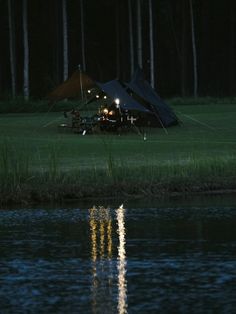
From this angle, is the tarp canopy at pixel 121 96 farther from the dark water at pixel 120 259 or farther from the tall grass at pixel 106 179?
the dark water at pixel 120 259

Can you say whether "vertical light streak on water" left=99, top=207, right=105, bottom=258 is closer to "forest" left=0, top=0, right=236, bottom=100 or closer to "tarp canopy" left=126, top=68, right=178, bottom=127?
"tarp canopy" left=126, top=68, right=178, bottom=127

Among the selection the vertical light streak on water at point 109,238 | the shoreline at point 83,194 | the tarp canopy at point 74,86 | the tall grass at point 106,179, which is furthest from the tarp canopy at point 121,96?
the vertical light streak on water at point 109,238

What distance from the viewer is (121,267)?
17.2 metres

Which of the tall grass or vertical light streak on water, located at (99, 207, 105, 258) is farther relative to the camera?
the tall grass

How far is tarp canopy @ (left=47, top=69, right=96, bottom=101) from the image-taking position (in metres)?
49.8

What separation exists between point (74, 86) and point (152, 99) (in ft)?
12.0

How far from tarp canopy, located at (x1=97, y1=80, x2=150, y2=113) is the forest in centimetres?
3740

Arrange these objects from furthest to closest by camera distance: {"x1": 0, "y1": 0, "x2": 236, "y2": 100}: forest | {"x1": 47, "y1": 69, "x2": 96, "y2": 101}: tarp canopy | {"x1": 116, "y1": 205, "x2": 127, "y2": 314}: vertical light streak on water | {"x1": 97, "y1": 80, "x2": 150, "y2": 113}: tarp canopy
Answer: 1. {"x1": 0, "y1": 0, "x2": 236, "y2": 100}: forest
2. {"x1": 47, "y1": 69, "x2": 96, "y2": 101}: tarp canopy
3. {"x1": 97, "y1": 80, "x2": 150, "y2": 113}: tarp canopy
4. {"x1": 116, "y1": 205, "x2": 127, "y2": 314}: vertical light streak on water

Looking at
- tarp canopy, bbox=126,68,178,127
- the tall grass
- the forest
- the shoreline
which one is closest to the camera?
the shoreline

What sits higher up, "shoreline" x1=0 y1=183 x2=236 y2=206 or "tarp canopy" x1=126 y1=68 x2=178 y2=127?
"tarp canopy" x1=126 y1=68 x2=178 y2=127

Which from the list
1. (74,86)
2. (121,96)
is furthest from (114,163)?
(74,86)

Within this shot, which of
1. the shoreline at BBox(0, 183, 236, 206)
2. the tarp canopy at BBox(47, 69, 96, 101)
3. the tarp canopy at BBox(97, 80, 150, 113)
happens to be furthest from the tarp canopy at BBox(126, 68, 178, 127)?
the shoreline at BBox(0, 183, 236, 206)

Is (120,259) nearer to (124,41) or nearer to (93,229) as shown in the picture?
(93,229)

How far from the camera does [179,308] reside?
1423 cm
